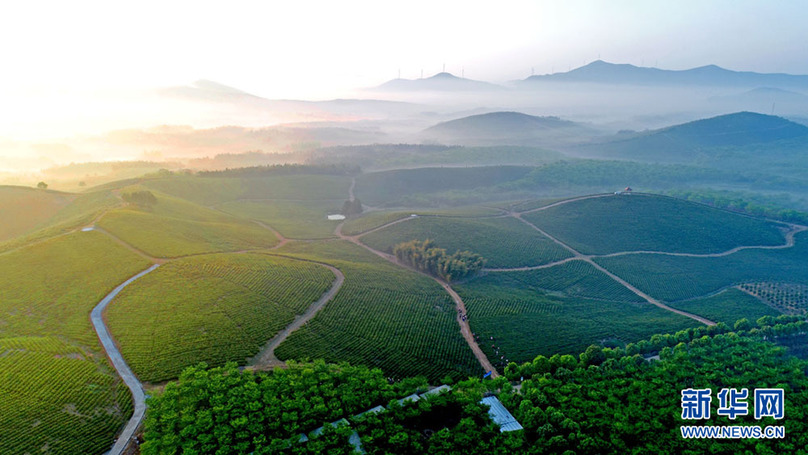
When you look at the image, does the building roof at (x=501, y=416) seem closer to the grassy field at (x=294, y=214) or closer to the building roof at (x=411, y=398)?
the building roof at (x=411, y=398)

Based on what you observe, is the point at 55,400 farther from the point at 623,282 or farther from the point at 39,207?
the point at 39,207

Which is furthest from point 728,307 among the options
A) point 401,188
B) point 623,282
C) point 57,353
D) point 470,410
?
point 401,188

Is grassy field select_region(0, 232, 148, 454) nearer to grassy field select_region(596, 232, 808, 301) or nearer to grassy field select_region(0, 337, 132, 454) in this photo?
grassy field select_region(0, 337, 132, 454)

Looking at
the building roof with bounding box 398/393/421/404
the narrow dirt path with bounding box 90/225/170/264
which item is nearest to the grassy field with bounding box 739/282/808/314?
the building roof with bounding box 398/393/421/404

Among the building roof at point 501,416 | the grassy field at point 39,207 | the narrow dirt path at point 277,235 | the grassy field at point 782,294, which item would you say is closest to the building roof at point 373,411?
the building roof at point 501,416

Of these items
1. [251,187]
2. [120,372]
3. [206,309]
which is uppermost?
[251,187]
